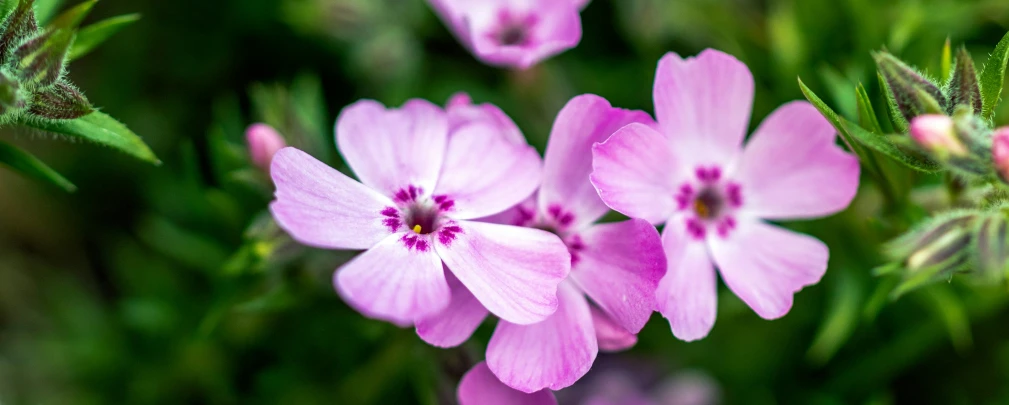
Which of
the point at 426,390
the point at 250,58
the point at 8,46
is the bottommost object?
the point at 426,390

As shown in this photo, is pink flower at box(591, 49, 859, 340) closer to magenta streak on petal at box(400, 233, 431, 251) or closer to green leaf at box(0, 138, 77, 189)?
magenta streak on petal at box(400, 233, 431, 251)

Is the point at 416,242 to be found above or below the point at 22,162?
below

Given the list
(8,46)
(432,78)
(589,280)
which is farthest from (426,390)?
(432,78)

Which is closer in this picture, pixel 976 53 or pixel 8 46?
pixel 8 46

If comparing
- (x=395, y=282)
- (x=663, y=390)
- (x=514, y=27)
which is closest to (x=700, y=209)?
(x=514, y=27)

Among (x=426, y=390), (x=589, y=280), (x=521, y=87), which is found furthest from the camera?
(x=521, y=87)

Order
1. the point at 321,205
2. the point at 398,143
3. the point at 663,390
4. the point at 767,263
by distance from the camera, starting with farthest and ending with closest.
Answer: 1. the point at 663,390
2. the point at 767,263
3. the point at 398,143
4. the point at 321,205

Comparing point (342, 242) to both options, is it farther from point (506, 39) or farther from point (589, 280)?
point (506, 39)

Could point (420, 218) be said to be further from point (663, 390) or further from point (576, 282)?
point (663, 390)
